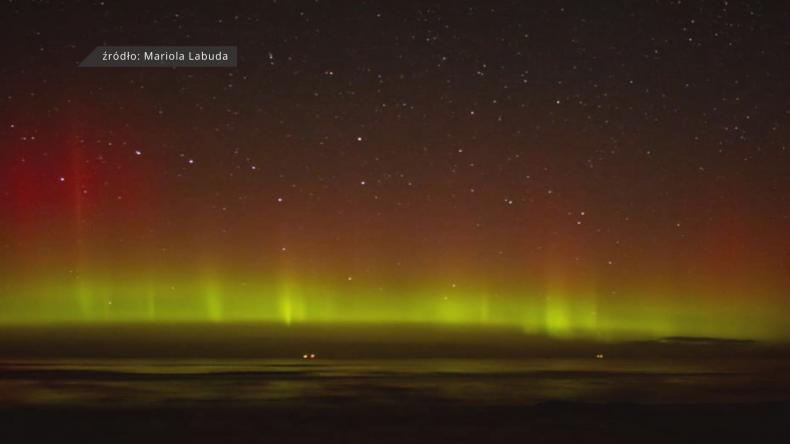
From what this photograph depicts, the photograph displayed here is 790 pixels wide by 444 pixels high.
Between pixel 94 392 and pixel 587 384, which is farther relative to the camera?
pixel 587 384

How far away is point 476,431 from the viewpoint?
56.4 feet

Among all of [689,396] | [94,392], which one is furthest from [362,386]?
[689,396]

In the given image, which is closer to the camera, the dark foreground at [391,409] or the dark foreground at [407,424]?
the dark foreground at [407,424]

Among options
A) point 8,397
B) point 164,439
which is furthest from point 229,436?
point 8,397

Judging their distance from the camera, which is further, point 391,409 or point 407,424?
point 391,409

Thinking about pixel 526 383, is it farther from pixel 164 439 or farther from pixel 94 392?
pixel 164 439

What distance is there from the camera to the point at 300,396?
24781mm

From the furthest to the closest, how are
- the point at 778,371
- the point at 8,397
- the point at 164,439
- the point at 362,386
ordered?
the point at 778,371 → the point at 362,386 → the point at 8,397 → the point at 164,439

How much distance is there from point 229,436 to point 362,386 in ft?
42.8

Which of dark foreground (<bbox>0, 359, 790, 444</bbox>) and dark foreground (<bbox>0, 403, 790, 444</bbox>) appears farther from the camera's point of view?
dark foreground (<bbox>0, 359, 790, 444</bbox>)

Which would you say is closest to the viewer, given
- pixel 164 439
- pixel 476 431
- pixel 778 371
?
pixel 164 439

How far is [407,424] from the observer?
715 inches

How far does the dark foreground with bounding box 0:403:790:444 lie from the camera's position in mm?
16469

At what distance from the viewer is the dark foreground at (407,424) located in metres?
16.5
